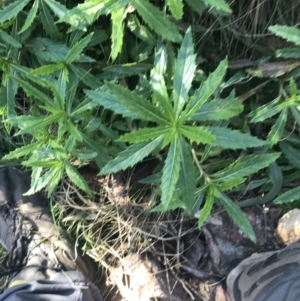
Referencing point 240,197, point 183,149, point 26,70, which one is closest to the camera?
point 183,149

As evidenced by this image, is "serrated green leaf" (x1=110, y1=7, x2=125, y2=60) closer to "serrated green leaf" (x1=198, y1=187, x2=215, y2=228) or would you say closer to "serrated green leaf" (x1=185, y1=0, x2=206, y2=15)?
"serrated green leaf" (x1=185, y1=0, x2=206, y2=15)

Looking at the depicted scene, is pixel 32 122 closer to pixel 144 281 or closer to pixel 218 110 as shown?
pixel 218 110

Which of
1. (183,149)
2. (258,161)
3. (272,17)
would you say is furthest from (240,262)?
(272,17)

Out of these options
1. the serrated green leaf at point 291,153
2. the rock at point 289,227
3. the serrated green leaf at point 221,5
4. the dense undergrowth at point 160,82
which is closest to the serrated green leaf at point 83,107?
the dense undergrowth at point 160,82

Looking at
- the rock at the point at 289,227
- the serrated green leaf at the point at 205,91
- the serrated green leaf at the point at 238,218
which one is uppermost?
the serrated green leaf at the point at 205,91

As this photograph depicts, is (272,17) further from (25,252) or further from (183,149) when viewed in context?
(25,252)

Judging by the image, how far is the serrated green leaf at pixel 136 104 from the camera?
0.76 m

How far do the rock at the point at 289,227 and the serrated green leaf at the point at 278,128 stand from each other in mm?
230

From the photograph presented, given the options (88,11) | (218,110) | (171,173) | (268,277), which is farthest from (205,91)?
(268,277)

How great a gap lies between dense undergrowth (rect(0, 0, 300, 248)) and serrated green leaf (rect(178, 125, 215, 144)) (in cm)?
3

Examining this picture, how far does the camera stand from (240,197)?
1.10 metres

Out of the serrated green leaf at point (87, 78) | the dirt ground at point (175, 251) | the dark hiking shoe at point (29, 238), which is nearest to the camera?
the serrated green leaf at point (87, 78)

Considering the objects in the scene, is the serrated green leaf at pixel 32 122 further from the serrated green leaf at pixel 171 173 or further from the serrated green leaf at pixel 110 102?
the serrated green leaf at pixel 171 173

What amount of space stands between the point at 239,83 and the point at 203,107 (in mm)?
214
